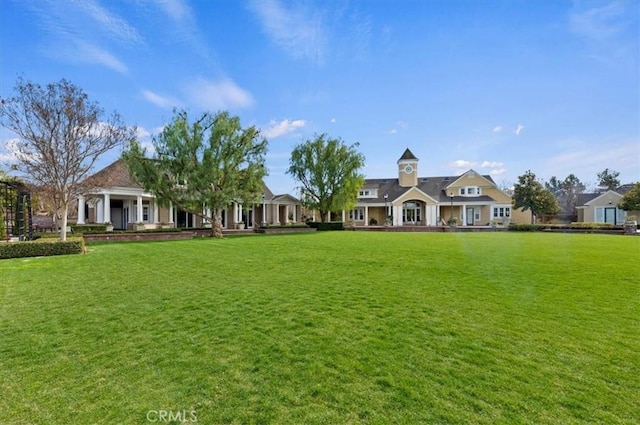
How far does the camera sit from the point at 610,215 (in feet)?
126

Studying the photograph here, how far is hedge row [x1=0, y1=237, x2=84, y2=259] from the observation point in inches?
485

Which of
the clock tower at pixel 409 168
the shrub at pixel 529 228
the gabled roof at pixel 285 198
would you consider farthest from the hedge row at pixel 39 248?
the clock tower at pixel 409 168

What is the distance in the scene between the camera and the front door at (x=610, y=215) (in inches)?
1507

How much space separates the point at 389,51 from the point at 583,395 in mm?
12397

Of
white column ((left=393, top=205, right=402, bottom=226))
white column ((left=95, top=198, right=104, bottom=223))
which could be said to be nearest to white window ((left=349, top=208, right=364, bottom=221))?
white column ((left=393, top=205, right=402, bottom=226))

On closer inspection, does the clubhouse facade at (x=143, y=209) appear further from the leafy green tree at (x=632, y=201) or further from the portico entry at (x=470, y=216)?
the leafy green tree at (x=632, y=201)

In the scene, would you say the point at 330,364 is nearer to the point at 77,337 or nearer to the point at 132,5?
the point at 77,337

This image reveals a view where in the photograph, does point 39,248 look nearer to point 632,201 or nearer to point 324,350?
point 324,350

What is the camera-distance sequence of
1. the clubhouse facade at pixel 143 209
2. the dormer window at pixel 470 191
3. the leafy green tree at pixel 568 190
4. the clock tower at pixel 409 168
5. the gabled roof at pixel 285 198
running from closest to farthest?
the clubhouse facade at pixel 143 209 < the gabled roof at pixel 285 198 < the dormer window at pixel 470 191 < the clock tower at pixel 409 168 < the leafy green tree at pixel 568 190

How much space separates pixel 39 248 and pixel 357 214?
32.8 meters

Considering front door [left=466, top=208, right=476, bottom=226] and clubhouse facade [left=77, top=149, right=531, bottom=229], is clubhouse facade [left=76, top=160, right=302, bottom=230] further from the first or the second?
front door [left=466, top=208, right=476, bottom=226]

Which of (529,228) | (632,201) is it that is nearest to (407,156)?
(529,228)

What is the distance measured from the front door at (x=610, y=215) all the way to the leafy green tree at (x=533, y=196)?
5.39 meters

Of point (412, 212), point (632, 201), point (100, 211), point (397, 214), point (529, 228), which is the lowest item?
point (529, 228)
